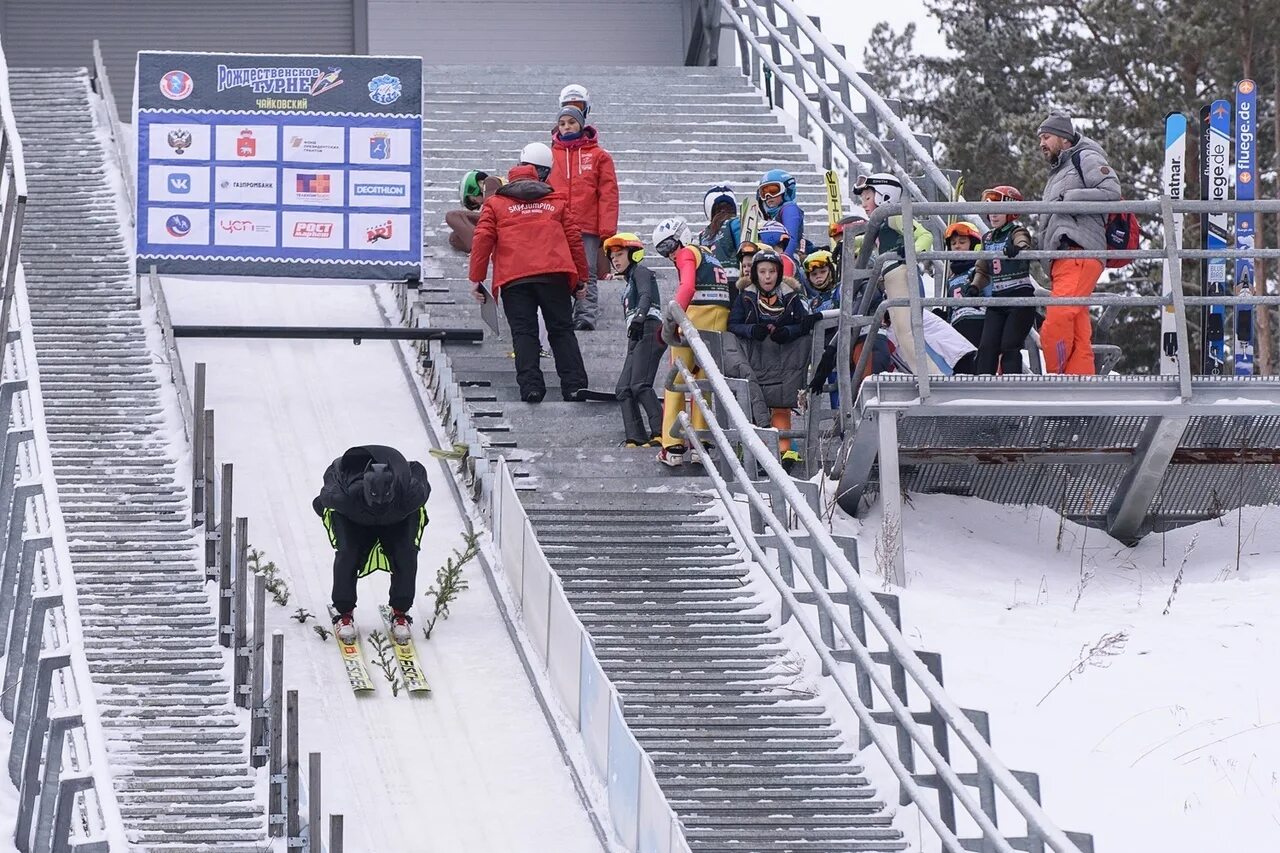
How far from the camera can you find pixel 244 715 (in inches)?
469

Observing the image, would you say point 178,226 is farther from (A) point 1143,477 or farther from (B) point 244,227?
(A) point 1143,477

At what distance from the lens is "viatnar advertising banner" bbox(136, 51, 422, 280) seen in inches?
644

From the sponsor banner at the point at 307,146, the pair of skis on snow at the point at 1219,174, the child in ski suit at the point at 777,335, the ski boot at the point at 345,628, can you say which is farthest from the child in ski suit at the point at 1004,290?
the sponsor banner at the point at 307,146

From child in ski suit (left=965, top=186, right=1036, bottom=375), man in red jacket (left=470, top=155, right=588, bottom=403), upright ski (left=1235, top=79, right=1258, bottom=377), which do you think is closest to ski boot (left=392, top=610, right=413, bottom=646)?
man in red jacket (left=470, top=155, right=588, bottom=403)

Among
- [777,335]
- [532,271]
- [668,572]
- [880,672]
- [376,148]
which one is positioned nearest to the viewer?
[880,672]

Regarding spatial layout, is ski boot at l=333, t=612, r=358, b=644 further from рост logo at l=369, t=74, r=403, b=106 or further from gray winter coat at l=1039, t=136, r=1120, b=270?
рост logo at l=369, t=74, r=403, b=106

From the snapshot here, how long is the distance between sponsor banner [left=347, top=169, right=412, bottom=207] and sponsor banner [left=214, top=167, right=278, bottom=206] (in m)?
0.49

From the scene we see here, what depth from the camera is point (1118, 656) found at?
1245 centimetres

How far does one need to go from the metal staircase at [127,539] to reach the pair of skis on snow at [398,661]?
2.01 feet

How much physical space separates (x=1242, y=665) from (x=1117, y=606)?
110cm

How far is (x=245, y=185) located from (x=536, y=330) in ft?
7.80

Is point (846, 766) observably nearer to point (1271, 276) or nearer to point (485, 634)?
point (485, 634)

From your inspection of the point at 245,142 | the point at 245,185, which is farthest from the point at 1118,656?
the point at 245,142

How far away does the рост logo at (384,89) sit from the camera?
54.9ft
